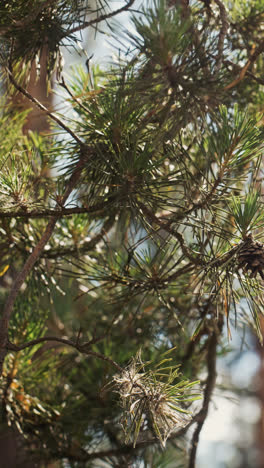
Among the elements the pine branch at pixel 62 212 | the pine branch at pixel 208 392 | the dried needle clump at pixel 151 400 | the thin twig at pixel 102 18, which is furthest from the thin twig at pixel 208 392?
the thin twig at pixel 102 18

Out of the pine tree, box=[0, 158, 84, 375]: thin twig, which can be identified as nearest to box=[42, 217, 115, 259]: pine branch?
the pine tree

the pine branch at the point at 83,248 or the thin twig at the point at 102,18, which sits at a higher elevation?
the thin twig at the point at 102,18

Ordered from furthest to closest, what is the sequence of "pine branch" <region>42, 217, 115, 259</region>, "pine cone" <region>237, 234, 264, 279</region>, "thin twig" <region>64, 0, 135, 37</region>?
1. "pine branch" <region>42, 217, 115, 259</region>
2. "thin twig" <region>64, 0, 135, 37</region>
3. "pine cone" <region>237, 234, 264, 279</region>

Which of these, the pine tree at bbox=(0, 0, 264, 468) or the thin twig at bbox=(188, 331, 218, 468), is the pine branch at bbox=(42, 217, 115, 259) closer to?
the pine tree at bbox=(0, 0, 264, 468)

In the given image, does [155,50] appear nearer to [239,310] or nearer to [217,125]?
[217,125]

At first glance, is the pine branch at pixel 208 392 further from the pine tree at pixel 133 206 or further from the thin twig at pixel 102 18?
the thin twig at pixel 102 18

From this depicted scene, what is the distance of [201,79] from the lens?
53cm

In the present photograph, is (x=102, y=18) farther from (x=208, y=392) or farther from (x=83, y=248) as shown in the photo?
(x=208, y=392)

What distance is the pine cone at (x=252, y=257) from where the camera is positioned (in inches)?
18.3

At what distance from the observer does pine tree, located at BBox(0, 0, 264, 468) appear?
1.68 ft

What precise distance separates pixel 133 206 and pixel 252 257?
0.44 ft

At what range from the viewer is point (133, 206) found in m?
0.54

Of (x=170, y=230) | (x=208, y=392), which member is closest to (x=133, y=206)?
(x=170, y=230)

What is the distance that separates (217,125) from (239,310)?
340 mm
